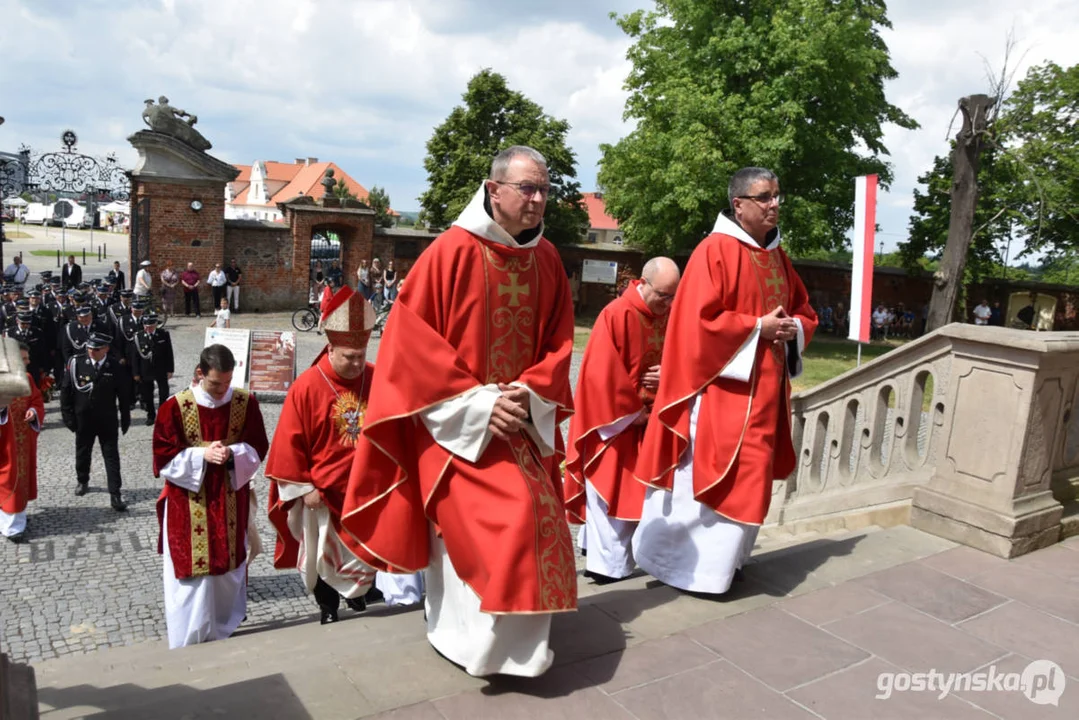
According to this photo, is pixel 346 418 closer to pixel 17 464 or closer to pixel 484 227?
pixel 484 227

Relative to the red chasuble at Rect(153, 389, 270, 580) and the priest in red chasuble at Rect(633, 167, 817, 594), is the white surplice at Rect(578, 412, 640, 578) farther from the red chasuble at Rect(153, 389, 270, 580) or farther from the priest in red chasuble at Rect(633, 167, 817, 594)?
the red chasuble at Rect(153, 389, 270, 580)

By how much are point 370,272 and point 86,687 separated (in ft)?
70.5

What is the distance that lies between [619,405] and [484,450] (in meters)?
2.07

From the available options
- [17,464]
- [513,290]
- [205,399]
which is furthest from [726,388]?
[17,464]

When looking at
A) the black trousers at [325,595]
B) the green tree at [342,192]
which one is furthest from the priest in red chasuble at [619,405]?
the green tree at [342,192]

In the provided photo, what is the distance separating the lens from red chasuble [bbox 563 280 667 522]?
5.16 metres

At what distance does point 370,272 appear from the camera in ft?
79.0

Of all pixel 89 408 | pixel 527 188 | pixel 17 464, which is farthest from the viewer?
pixel 89 408

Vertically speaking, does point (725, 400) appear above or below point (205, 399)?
above

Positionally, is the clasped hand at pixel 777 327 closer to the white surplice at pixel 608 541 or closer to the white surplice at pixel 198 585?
the white surplice at pixel 608 541

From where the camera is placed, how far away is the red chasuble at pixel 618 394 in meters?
5.16

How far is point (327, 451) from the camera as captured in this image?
466 cm

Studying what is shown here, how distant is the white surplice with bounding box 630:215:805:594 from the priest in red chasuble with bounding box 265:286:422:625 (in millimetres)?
1578

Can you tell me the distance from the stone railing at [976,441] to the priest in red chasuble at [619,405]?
1.42m
